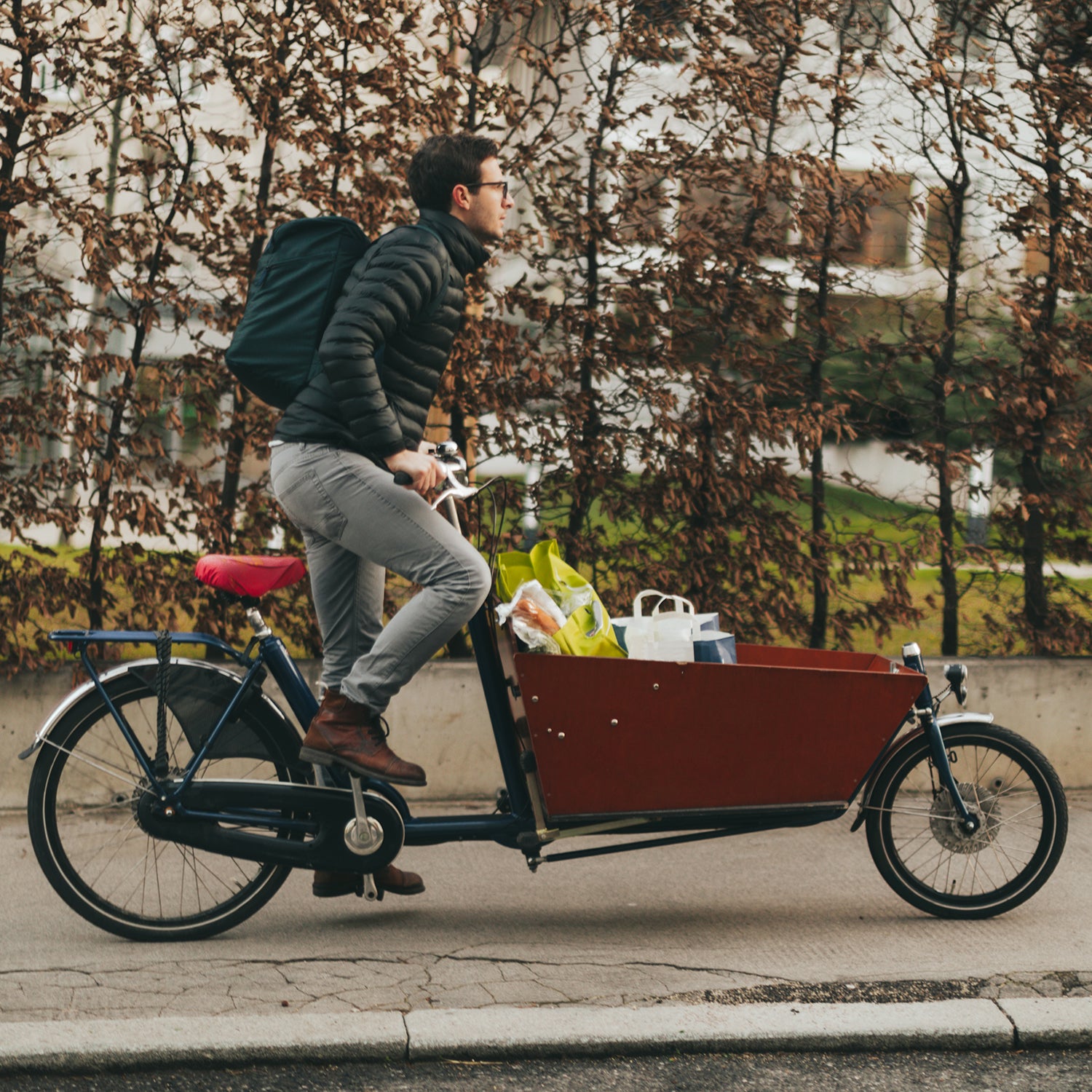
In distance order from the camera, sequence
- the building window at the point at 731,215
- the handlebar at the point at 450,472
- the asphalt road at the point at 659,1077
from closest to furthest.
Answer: the asphalt road at the point at 659,1077
the handlebar at the point at 450,472
the building window at the point at 731,215

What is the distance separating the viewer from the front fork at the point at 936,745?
14.1 feet

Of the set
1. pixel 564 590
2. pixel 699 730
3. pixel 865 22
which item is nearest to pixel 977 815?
pixel 699 730

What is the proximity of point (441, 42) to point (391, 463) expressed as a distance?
2.44 metres

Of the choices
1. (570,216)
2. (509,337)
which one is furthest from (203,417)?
(570,216)

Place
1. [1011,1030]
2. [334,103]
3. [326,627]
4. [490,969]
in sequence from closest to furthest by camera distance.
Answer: [1011,1030] < [490,969] < [326,627] < [334,103]

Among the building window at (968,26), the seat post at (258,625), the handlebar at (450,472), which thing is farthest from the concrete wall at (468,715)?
the building window at (968,26)

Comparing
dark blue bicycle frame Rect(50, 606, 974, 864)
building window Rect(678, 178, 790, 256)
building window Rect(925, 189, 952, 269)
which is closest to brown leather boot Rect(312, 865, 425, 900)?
dark blue bicycle frame Rect(50, 606, 974, 864)

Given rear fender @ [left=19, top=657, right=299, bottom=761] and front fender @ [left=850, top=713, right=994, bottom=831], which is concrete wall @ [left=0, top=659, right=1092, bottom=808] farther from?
front fender @ [left=850, top=713, right=994, bottom=831]

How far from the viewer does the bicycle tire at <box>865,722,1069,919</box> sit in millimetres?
4328

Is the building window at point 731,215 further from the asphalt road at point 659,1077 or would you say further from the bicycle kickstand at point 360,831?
the asphalt road at point 659,1077

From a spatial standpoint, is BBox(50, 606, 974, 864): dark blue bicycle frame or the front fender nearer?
BBox(50, 606, 974, 864): dark blue bicycle frame

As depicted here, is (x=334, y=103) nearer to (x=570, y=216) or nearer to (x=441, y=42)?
(x=441, y=42)

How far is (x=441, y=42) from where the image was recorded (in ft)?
18.0

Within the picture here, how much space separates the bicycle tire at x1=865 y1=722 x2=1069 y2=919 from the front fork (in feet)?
0.07
